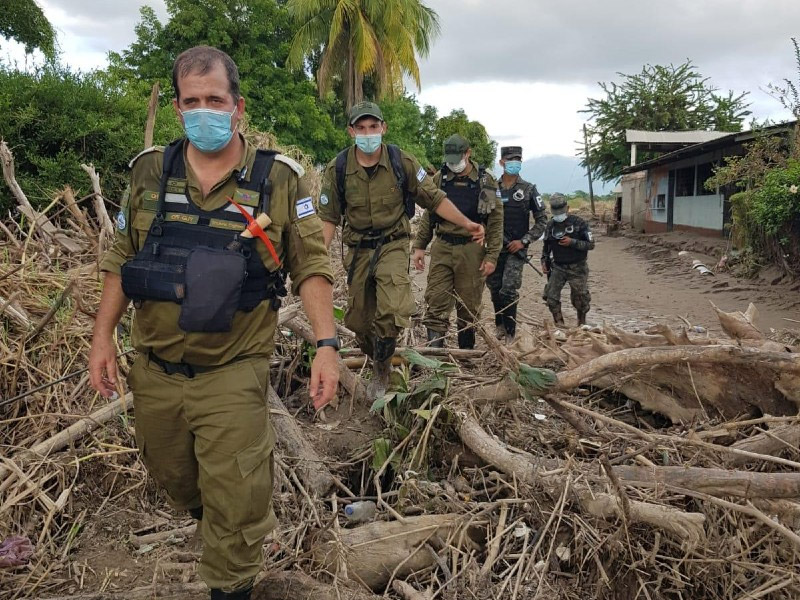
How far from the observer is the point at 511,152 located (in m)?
6.70

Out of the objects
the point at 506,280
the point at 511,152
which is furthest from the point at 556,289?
the point at 511,152

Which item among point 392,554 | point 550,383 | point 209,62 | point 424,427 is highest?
point 209,62

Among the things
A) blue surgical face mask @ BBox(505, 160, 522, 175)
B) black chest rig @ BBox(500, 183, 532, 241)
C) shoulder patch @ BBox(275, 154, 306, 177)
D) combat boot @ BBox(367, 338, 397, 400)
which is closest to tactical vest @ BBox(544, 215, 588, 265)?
black chest rig @ BBox(500, 183, 532, 241)

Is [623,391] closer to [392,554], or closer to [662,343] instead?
[662,343]

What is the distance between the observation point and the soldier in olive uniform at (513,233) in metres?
6.27

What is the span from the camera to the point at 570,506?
2.53m

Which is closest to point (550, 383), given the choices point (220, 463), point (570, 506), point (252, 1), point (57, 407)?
point (570, 506)

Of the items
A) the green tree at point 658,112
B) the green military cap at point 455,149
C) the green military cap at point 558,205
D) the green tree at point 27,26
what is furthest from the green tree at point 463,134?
the green military cap at point 455,149

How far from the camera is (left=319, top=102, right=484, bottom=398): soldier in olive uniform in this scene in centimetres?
384

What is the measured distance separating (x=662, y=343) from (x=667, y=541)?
4.40 feet

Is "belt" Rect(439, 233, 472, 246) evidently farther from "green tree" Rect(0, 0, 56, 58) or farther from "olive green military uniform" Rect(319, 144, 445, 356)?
"green tree" Rect(0, 0, 56, 58)

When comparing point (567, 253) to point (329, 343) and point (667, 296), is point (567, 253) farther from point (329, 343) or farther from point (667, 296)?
point (329, 343)

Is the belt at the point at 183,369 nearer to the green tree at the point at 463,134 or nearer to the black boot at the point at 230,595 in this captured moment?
the black boot at the point at 230,595

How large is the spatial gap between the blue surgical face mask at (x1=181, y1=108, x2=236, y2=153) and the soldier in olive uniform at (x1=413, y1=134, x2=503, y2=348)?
315 cm
